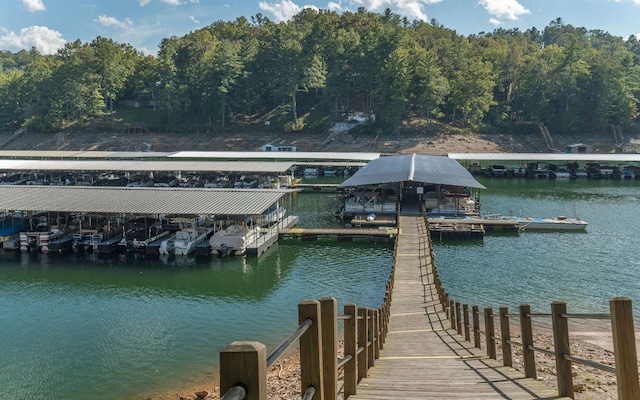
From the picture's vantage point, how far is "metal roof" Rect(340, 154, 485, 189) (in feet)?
119

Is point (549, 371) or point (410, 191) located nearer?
point (549, 371)

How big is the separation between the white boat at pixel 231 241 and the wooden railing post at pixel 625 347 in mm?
24169

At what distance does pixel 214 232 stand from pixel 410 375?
2279 centimetres

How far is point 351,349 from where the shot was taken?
234 inches

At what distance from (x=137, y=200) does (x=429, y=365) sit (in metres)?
24.0

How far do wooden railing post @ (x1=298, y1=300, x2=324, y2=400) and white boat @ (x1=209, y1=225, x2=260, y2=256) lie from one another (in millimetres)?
24533

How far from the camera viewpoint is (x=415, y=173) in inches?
1491

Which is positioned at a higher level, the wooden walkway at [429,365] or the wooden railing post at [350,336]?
the wooden railing post at [350,336]

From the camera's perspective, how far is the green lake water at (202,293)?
1595cm

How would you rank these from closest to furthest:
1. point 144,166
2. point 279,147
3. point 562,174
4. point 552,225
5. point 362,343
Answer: point 362,343, point 552,225, point 144,166, point 562,174, point 279,147

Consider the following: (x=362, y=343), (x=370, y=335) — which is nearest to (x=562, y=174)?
(x=370, y=335)

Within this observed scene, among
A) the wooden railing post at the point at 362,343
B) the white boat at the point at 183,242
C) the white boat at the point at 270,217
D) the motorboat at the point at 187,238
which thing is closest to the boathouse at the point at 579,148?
the white boat at the point at 270,217

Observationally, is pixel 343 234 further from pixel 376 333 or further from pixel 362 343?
pixel 362 343

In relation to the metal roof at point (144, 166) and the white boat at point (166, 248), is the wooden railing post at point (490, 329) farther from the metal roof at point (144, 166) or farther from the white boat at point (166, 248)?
the metal roof at point (144, 166)
